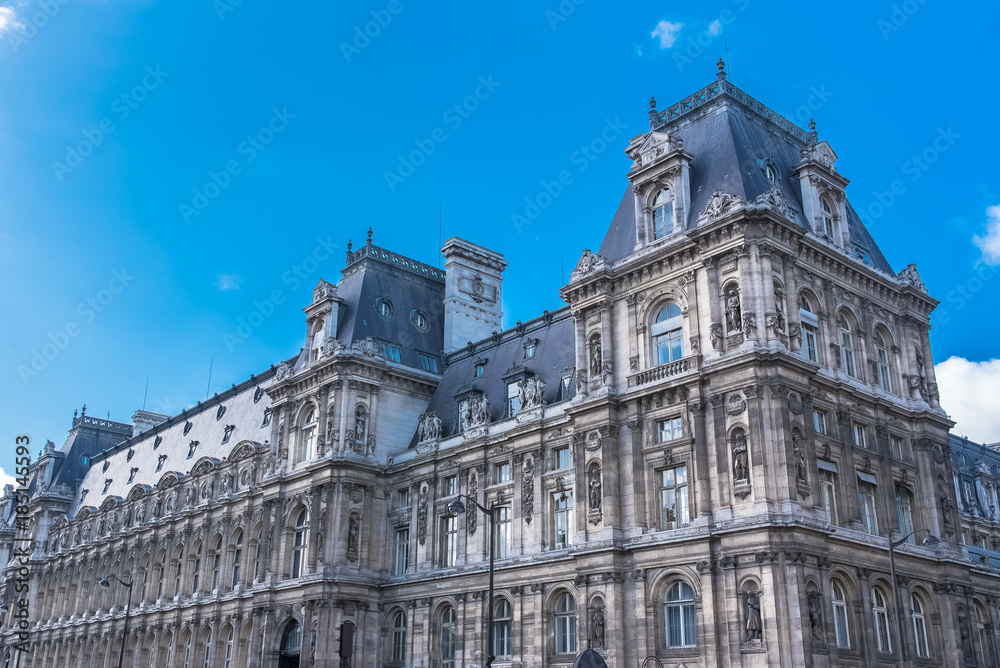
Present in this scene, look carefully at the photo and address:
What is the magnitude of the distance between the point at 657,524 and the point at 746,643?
20.3ft

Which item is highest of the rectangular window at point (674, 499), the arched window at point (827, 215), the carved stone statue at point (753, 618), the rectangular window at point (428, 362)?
the arched window at point (827, 215)

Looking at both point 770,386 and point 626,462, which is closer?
point 770,386

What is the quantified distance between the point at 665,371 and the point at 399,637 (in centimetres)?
2140

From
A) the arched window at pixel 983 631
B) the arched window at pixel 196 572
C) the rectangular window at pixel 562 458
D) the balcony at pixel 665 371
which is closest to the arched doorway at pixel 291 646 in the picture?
the arched window at pixel 196 572

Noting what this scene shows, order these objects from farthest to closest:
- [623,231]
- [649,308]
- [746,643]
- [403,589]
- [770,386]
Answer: [403,589] < [623,231] < [649,308] < [770,386] < [746,643]

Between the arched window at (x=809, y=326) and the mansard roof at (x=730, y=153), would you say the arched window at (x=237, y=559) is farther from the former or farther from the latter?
the arched window at (x=809, y=326)

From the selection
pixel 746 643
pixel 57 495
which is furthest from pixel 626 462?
pixel 57 495

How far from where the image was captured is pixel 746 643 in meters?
32.7

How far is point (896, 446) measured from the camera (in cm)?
4188

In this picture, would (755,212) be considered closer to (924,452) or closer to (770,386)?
(770,386)

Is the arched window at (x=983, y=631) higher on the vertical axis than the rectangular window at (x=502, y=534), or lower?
lower

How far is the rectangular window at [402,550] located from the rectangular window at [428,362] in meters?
10.2

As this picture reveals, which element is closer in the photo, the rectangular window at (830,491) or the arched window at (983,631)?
the rectangular window at (830,491)

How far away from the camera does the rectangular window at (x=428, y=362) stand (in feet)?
189
